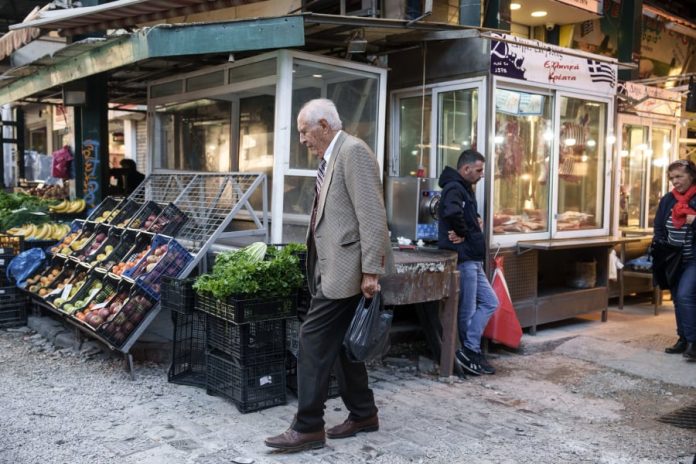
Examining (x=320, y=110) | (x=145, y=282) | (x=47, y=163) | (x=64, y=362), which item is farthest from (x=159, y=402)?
(x=47, y=163)

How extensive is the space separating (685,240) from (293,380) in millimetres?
4254

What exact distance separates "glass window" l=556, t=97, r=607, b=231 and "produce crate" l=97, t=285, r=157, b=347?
482 centimetres

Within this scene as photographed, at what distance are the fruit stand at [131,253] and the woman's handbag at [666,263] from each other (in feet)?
13.7

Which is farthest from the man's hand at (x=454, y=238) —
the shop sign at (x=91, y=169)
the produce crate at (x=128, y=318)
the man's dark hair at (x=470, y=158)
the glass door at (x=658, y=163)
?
the shop sign at (x=91, y=169)

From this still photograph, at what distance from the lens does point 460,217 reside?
18.9 ft

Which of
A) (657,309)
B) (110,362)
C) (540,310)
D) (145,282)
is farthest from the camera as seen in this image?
(657,309)

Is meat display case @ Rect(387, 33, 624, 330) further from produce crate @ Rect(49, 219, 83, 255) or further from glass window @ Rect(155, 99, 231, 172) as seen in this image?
produce crate @ Rect(49, 219, 83, 255)

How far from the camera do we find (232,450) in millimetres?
4090

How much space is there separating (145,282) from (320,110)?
8.00 ft

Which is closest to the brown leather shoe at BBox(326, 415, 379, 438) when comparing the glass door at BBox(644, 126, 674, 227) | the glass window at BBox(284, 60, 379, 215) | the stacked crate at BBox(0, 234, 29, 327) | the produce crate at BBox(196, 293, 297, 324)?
the produce crate at BBox(196, 293, 297, 324)

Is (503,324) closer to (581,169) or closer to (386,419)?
(386,419)

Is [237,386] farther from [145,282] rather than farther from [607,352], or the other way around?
A: [607,352]

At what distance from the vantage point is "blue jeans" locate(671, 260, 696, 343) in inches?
259

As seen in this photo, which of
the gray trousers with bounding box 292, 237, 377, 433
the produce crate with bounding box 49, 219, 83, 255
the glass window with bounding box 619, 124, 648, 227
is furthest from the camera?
the glass window with bounding box 619, 124, 648, 227
